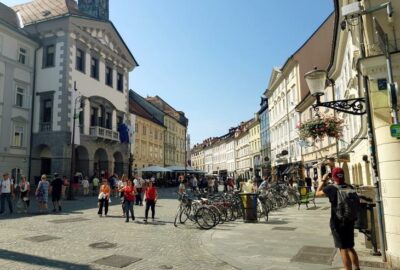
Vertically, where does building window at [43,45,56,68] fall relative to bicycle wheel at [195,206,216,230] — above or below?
above

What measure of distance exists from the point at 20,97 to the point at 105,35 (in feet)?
36.0

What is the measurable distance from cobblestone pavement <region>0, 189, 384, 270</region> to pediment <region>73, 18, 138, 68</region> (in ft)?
71.3

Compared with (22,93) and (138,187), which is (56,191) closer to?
(138,187)

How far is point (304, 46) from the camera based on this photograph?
128 feet

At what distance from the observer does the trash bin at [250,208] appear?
45.6 ft

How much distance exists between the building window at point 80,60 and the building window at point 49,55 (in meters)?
2.00

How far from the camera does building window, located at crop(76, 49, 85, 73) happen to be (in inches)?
1240

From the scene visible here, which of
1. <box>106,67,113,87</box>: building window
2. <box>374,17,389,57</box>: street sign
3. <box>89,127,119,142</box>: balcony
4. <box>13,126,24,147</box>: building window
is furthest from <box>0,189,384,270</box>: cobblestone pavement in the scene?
<box>106,67,113,87</box>: building window

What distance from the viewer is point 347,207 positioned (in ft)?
20.1

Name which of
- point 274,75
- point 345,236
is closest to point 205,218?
point 345,236

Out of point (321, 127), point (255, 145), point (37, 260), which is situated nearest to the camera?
point (37, 260)

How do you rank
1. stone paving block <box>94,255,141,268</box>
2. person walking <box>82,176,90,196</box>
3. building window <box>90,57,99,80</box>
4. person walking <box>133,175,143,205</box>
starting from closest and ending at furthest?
1. stone paving block <box>94,255,141,268</box>
2. person walking <box>133,175,143,205</box>
3. person walking <box>82,176,90,196</box>
4. building window <box>90,57,99,80</box>

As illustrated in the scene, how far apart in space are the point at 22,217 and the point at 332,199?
1347 centimetres

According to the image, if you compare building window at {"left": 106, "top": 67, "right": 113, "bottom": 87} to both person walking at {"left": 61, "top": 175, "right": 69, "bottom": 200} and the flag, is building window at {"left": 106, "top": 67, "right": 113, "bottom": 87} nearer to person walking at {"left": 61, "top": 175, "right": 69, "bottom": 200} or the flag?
the flag
